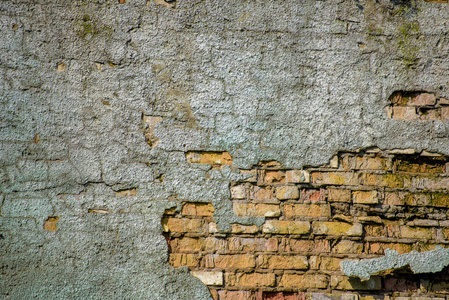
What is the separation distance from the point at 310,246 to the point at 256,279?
1.26ft

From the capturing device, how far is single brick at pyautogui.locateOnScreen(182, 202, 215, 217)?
2043 millimetres

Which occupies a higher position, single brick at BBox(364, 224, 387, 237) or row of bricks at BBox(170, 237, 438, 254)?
single brick at BBox(364, 224, 387, 237)

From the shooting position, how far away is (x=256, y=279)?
2039 millimetres

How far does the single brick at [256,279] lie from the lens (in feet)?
6.68

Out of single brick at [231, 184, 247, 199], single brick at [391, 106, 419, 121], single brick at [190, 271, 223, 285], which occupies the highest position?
single brick at [391, 106, 419, 121]

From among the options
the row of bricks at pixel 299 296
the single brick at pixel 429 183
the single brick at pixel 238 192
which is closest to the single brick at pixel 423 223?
the single brick at pixel 429 183

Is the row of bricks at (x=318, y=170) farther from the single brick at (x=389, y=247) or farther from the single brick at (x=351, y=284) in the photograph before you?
the single brick at (x=351, y=284)

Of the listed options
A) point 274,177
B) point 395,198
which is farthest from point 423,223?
point 274,177

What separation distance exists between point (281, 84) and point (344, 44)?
1.50ft

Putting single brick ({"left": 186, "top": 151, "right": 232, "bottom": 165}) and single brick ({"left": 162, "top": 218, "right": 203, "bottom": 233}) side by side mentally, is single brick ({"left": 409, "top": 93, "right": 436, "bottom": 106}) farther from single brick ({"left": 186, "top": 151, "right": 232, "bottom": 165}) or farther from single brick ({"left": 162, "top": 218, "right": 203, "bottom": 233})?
single brick ({"left": 162, "top": 218, "right": 203, "bottom": 233})

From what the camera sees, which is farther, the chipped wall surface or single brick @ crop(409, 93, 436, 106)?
single brick @ crop(409, 93, 436, 106)

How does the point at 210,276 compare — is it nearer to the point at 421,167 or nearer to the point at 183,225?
the point at 183,225

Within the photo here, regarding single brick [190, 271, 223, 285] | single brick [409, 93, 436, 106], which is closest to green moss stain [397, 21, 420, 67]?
single brick [409, 93, 436, 106]

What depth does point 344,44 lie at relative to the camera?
2072 millimetres
